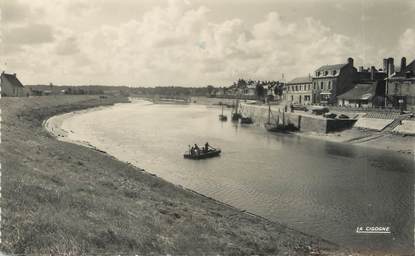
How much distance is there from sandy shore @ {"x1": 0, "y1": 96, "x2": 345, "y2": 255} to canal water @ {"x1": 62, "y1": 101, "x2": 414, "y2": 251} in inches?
129

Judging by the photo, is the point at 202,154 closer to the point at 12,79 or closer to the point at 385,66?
the point at 385,66

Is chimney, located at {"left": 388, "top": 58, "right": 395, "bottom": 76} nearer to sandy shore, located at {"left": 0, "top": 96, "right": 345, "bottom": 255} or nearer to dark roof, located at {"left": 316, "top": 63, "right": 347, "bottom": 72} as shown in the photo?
dark roof, located at {"left": 316, "top": 63, "right": 347, "bottom": 72}

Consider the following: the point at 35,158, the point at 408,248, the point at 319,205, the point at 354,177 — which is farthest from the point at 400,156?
the point at 35,158

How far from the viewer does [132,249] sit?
13.8 metres

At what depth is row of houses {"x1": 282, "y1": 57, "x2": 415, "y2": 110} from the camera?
73188 millimetres

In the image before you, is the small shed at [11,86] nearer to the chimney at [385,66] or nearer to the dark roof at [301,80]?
the dark roof at [301,80]

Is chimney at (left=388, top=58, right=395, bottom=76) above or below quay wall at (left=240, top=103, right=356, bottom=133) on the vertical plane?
above

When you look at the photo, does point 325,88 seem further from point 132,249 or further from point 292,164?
point 132,249

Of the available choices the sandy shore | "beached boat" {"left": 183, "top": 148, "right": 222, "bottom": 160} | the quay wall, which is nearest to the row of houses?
the quay wall

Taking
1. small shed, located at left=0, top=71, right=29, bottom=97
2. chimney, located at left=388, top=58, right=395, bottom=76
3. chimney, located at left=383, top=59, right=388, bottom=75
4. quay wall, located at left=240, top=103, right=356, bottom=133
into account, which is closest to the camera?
quay wall, located at left=240, top=103, right=356, bottom=133

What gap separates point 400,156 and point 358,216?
25.8 meters

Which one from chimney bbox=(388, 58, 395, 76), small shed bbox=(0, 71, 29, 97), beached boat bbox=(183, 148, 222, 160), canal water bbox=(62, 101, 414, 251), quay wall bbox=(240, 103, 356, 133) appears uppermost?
chimney bbox=(388, 58, 395, 76)

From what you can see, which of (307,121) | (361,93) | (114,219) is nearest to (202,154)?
(114,219)

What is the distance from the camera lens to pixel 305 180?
116 feet
